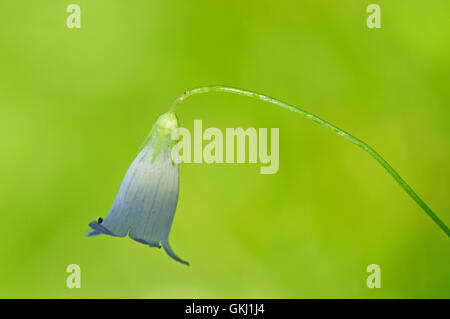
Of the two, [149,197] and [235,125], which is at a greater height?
[235,125]

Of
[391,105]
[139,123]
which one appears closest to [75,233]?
[139,123]

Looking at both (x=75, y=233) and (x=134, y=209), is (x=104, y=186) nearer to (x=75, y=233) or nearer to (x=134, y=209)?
(x=75, y=233)

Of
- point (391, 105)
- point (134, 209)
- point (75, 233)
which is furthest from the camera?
point (391, 105)

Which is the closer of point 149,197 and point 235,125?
point 149,197

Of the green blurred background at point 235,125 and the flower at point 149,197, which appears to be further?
the green blurred background at point 235,125

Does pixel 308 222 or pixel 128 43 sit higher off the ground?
pixel 128 43
